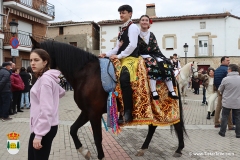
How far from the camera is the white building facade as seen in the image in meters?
26.1

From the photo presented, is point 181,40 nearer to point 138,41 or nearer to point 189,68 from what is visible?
point 189,68

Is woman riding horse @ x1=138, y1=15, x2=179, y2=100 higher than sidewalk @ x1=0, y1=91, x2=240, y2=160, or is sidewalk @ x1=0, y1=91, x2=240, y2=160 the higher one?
woman riding horse @ x1=138, y1=15, x2=179, y2=100

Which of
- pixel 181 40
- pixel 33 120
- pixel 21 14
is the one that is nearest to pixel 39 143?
pixel 33 120

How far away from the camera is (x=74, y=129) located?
4066 millimetres

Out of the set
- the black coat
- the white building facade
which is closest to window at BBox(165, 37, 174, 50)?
the white building facade

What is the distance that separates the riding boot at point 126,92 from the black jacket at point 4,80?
219 inches

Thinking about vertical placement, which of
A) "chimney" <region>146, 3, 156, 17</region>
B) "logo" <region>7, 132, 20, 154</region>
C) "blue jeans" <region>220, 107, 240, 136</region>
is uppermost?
"chimney" <region>146, 3, 156, 17</region>

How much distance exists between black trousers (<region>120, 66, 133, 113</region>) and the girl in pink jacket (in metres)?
1.42

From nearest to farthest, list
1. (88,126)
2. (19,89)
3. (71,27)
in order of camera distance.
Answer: (88,126), (19,89), (71,27)

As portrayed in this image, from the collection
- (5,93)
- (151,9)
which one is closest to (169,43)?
(151,9)

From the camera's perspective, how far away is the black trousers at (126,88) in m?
3.75

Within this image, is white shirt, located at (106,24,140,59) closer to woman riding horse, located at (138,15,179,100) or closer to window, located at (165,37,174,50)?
woman riding horse, located at (138,15,179,100)

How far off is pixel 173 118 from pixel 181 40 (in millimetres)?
24503

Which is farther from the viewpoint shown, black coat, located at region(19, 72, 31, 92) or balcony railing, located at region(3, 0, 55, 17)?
balcony railing, located at region(3, 0, 55, 17)
